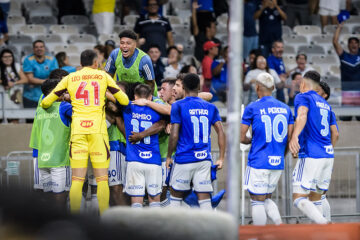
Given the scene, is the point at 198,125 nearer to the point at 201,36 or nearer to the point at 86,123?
the point at 86,123

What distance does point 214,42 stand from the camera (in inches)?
590

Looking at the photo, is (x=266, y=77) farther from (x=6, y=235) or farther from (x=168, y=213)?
(x=6, y=235)

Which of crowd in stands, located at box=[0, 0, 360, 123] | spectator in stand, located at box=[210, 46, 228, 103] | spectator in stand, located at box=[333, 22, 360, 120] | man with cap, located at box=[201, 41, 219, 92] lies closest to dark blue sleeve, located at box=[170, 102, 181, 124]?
crowd in stands, located at box=[0, 0, 360, 123]

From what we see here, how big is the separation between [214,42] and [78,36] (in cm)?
362

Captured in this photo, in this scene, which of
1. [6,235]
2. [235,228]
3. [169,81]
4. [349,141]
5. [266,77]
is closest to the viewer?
[6,235]

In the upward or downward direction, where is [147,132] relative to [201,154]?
upward

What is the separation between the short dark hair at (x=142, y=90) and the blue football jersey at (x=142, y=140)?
174mm

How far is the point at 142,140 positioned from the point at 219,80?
15.9 ft

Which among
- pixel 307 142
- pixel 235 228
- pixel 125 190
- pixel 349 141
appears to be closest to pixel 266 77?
pixel 307 142

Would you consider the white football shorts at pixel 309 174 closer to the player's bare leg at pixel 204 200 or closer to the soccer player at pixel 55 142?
the player's bare leg at pixel 204 200

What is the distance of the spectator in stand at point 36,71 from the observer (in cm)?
1287

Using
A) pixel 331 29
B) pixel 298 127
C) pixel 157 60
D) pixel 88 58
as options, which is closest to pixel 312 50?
pixel 331 29

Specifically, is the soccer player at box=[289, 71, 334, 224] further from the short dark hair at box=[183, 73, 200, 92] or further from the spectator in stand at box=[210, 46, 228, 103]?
the spectator in stand at box=[210, 46, 228, 103]

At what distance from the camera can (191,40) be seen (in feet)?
56.6
